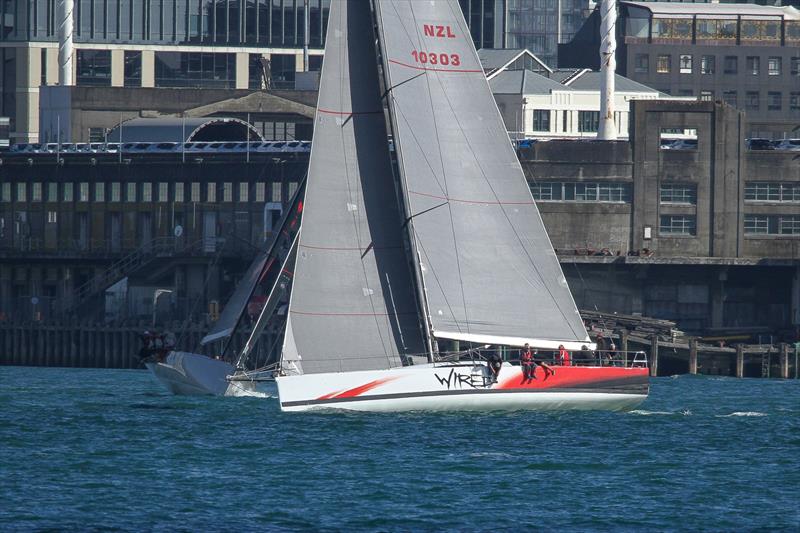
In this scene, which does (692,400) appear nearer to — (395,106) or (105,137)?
(395,106)

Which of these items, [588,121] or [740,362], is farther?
[588,121]

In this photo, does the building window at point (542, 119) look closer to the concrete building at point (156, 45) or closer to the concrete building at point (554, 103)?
the concrete building at point (554, 103)

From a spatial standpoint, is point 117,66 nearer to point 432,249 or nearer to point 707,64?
point 707,64

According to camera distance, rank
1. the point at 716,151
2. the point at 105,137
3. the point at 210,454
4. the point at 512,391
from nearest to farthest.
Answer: the point at 210,454
the point at 512,391
the point at 716,151
the point at 105,137

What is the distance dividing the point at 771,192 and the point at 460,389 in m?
55.4

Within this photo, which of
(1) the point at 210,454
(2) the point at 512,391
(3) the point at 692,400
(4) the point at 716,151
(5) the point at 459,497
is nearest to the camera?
(5) the point at 459,497

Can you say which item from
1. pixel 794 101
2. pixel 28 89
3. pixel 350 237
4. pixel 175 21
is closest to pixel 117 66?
pixel 175 21

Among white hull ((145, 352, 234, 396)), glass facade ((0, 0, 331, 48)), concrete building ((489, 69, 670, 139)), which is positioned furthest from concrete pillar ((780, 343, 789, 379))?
glass facade ((0, 0, 331, 48))

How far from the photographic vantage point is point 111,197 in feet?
342

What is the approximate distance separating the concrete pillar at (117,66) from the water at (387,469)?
84.0m

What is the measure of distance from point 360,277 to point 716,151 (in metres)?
53.6

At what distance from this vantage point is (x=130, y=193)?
104 m

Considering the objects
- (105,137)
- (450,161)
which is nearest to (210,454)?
(450,161)

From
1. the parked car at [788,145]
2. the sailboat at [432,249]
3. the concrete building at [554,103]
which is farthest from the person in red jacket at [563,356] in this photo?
the concrete building at [554,103]
